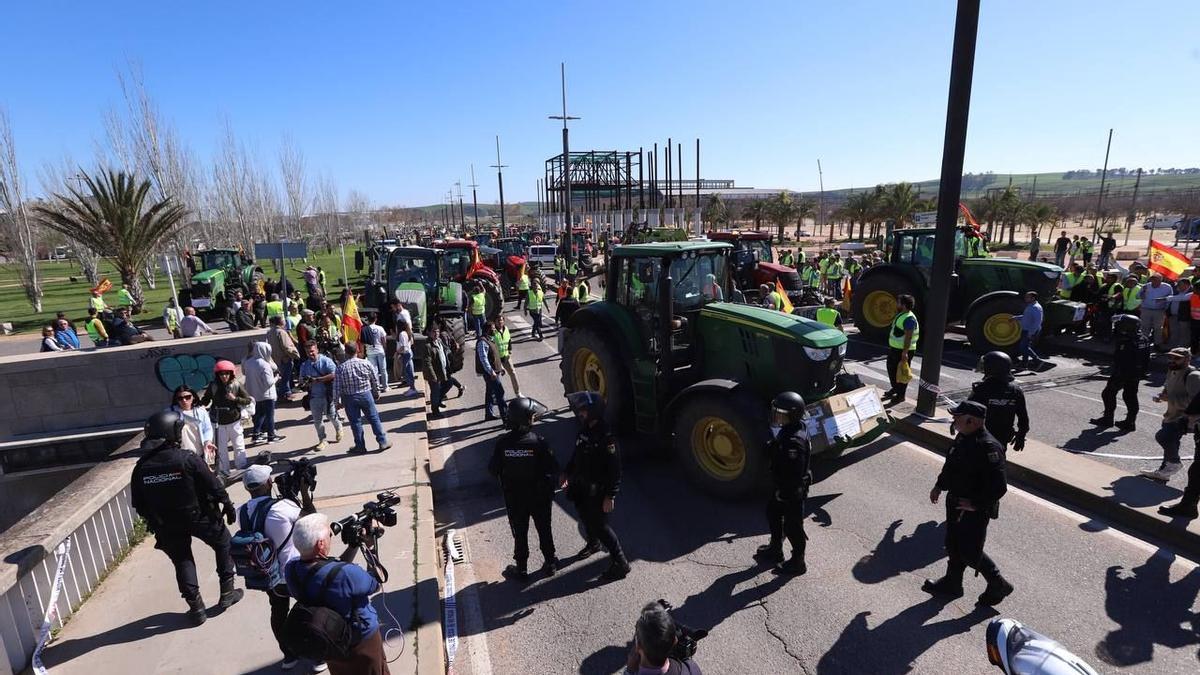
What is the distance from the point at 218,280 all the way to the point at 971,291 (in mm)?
21342

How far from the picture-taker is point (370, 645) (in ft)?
10.1

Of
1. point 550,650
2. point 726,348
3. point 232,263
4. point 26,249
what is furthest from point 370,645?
point 26,249

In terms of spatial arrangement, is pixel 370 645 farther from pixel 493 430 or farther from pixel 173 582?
pixel 493 430

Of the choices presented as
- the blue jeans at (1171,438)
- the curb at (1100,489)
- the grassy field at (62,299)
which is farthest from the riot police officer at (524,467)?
the grassy field at (62,299)

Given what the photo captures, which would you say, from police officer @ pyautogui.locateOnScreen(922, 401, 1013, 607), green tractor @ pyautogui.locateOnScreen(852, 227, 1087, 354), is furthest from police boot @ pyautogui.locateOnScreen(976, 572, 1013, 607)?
green tractor @ pyautogui.locateOnScreen(852, 227, 1087, 354)

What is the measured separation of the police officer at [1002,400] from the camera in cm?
524

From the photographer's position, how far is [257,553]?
11.7 ft

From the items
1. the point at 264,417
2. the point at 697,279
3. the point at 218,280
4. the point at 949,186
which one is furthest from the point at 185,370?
the point at 218,280

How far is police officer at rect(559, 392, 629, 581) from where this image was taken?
14.9 ft

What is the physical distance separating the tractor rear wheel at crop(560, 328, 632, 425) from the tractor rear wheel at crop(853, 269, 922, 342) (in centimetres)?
742

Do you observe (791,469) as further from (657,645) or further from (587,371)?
(587,371)

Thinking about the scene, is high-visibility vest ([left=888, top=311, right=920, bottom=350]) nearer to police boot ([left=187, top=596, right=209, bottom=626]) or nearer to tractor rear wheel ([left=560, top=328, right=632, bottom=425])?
tractor rear wheel ([left=560, top=328, right=632, bottom=425])

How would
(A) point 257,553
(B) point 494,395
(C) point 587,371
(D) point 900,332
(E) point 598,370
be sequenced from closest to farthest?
(A) point 257,553 < (E) point 598,370 < (C) point 587,371 < (D) point 900,332 < (B) point 494,395

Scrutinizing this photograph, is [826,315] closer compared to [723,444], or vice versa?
[723,444]
